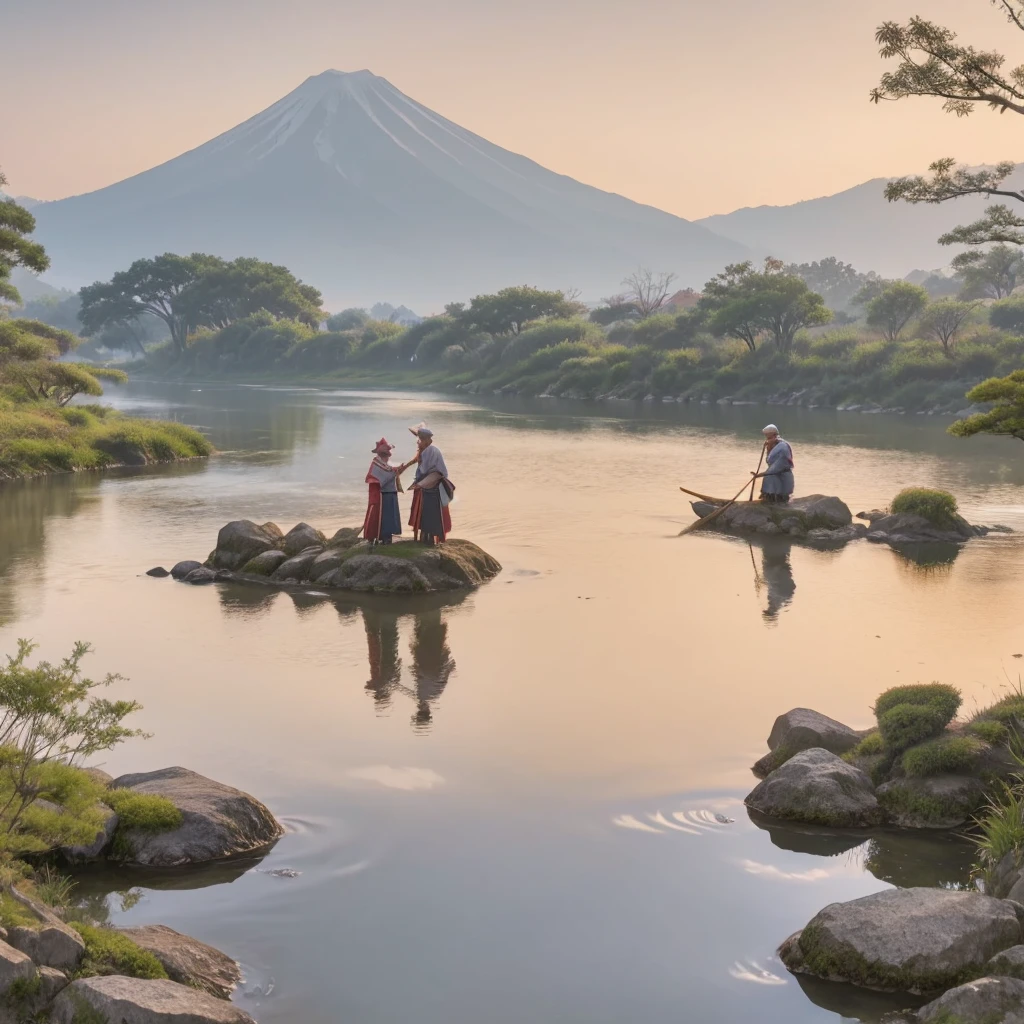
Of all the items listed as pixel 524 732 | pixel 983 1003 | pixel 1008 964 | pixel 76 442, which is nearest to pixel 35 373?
pixel 76 442

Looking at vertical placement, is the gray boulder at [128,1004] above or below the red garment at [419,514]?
below

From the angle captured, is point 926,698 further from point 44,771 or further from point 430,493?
point 430,493

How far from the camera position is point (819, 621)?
17.8m

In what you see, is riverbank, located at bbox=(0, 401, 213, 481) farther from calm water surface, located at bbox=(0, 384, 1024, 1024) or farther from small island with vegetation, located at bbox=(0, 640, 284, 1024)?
small island with vegetation, located at bbox=(0, 640, 284, 1024)

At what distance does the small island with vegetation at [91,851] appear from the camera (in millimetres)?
6414

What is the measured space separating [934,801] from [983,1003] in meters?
3.72

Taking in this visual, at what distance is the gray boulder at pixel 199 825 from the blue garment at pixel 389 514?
9892mm

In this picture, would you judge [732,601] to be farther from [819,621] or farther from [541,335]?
[541,335]

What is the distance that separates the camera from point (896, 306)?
79.0m

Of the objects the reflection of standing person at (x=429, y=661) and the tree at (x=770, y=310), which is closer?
the reflection of standing person at (x=429, y=661)

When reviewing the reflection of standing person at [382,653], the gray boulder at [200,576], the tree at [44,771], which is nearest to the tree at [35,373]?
the gray boulder at [200,576]

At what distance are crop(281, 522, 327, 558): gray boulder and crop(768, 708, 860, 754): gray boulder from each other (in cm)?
1131

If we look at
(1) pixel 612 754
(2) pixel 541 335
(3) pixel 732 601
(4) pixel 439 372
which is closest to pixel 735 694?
(1) pixel 612 754

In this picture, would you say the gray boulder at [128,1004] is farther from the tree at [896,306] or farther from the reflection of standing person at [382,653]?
the tree at [896,306]
